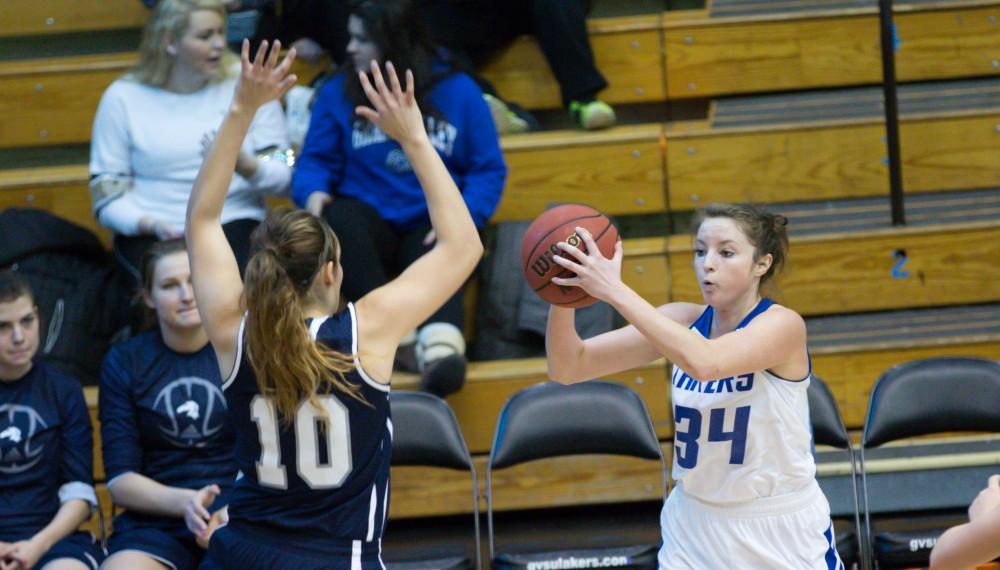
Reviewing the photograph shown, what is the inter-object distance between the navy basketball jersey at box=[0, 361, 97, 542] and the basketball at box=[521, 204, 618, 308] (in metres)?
2.24

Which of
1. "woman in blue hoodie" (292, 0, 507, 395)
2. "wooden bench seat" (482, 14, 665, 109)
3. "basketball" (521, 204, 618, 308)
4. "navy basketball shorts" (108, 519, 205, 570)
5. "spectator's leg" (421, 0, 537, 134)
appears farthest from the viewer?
"wooden bench seat" (482, 14, 665, 109)

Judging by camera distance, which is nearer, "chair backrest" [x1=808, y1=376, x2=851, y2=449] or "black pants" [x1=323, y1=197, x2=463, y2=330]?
"chair backrest" [x1=808, y1=376, x2=851, y2=449]

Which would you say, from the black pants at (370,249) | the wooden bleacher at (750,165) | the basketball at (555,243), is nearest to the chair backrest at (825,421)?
the wooden bleacher at (750,165)

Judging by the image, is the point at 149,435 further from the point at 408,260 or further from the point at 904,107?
the point at 904,107

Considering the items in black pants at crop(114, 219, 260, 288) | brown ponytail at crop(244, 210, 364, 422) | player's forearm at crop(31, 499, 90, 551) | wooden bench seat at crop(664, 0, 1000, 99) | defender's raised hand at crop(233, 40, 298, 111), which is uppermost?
wooden bench seat at crop(664, 0, 1000, 99)

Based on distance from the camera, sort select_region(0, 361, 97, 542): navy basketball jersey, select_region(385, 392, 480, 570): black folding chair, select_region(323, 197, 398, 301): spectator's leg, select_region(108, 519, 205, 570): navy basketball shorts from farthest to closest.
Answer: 1. select_region(323, 197, 398, 301): spectator's leg
2. select_region(385, 392, 480, 570): black folding chair
3. select_region(0, 361, 97, 542): navy basketball jersey
4. select_region(108, 519, 205, 570): navy basketball shorts

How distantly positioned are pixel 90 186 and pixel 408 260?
1581mm

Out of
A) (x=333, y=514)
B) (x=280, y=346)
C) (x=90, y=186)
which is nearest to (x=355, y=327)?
(x=280, y=346)

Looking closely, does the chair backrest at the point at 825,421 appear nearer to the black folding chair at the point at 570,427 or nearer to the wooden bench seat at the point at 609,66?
the black folding chair at the point at 570,427

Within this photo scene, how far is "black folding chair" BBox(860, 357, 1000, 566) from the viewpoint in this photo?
4.76 m

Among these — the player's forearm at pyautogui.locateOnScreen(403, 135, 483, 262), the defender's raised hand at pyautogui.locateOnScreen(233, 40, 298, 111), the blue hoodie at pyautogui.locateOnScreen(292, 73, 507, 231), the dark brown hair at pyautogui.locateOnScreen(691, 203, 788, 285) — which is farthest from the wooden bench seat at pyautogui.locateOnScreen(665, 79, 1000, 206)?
the defender's raised hand at pyautogui.locateOnScreen(233, 40, 298, 111)

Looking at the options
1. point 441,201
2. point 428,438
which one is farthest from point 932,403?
point 441,201

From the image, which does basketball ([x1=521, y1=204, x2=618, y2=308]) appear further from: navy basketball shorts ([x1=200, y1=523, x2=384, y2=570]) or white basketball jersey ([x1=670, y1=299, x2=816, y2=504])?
navy basketball shorts ([x1=200, y1=523, x2=384, y2=570])

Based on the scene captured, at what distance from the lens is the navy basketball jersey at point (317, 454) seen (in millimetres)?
2904
